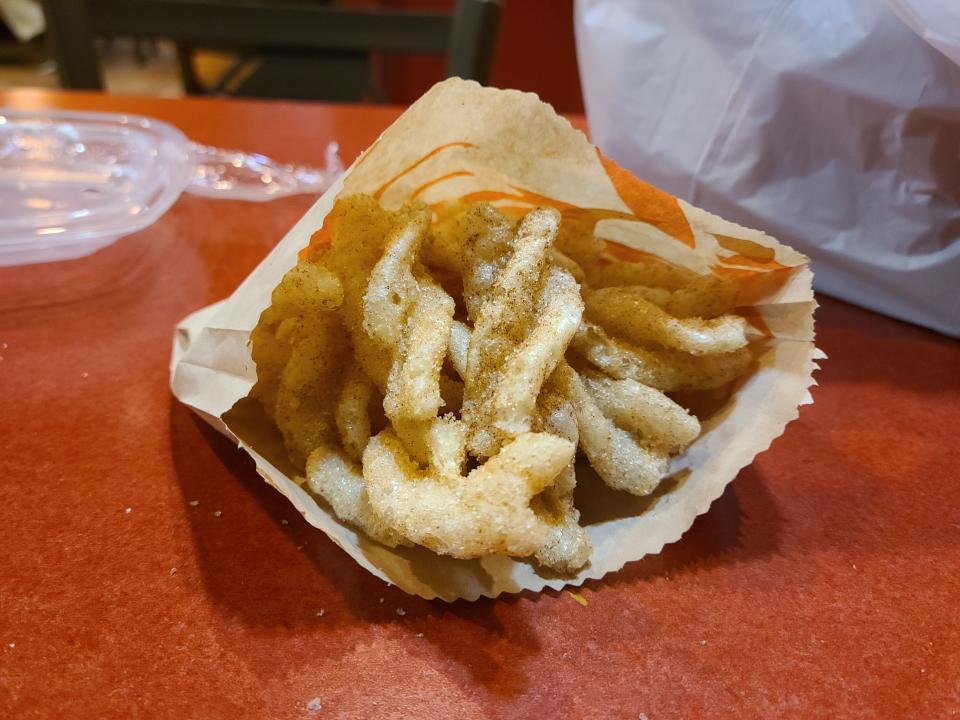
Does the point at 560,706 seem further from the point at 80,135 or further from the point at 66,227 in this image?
the point at 80,135

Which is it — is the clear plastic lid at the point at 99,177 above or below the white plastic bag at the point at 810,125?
below

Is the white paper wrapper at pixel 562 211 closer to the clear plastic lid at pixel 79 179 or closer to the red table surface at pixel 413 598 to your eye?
the red table surface at pixel 413 598

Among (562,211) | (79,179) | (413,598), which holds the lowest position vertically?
(79,179)

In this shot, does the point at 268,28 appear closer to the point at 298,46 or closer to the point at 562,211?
the point at 298,46

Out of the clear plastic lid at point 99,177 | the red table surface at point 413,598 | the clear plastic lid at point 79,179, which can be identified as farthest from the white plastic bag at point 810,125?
the clear plastic lid at point 79,179

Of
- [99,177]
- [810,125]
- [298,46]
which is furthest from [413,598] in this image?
[298,46]

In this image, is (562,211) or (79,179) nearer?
(562,211)

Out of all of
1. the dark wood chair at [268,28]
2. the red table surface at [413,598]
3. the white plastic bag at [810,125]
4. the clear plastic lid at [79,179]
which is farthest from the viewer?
the dark wood chair at [268,28]
